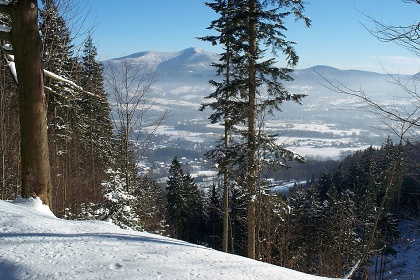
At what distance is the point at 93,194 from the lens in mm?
20922

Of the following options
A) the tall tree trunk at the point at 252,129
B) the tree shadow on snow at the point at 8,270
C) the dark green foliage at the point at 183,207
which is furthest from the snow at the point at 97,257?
the dark green foliage at the point at 183,207

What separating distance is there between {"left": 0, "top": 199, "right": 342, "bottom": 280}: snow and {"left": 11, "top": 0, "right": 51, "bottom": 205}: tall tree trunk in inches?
46.3

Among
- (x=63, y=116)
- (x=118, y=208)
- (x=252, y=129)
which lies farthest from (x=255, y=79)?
(x=63, y=116)

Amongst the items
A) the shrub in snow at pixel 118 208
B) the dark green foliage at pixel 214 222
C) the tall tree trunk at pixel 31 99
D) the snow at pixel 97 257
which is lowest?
the dark green foliage at pixel 214 222

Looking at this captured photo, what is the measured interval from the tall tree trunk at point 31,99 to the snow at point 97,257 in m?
1.18

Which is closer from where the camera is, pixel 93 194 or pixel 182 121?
pixel 93 194

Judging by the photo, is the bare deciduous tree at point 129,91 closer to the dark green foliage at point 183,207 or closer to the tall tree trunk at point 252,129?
the tall tree trunk at point 252,129

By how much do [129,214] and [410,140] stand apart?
7.44 meters

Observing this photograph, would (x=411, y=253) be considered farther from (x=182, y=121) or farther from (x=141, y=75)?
(x=182, y=121)

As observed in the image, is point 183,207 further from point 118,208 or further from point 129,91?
point 129,91

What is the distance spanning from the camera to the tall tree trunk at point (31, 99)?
175 inches

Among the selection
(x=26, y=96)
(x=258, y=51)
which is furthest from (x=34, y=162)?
(x=258, y=51)

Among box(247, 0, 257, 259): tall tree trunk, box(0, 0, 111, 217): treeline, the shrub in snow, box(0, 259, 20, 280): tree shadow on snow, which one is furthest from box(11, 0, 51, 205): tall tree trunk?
box(247, 0, 257, 259): tall tree trunk

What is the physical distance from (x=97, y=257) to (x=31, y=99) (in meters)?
2.91
